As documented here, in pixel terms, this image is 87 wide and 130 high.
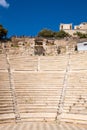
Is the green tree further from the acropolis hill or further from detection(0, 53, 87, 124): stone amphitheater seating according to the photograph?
detection(0, 53, 87, 124): stone amphitheater seating

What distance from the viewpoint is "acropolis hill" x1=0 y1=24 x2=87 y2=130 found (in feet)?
59.1

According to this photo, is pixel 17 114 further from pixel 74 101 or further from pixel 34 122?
pixel 74 101

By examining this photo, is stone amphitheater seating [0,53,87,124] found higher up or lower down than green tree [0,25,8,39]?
lower down

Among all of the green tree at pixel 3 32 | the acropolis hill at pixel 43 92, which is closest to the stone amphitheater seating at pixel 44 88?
the acropolis hill at pixel 43 92

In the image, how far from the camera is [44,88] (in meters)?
21.4

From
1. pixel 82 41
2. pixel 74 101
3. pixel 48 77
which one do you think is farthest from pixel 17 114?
pixel 82 41

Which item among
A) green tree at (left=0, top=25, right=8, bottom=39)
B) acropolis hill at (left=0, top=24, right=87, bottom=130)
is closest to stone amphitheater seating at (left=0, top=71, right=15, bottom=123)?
acropolis hill at (left=0, top=24, right=87, bottom=130)

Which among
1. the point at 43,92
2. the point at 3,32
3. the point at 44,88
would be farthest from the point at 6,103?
the point at 3,32

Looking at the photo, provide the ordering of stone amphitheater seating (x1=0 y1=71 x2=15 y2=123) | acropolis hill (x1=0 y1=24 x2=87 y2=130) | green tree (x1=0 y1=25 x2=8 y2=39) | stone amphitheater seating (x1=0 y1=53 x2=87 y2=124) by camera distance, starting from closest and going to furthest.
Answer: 1. acropolis hill (x1=0 y1=24 x2=87 y2=130)
2. stone amphitheater seating (x1=0 y1=71 x2=15 y2=123)
3. stone amphitheater seating (x1=0 y1=53 x2=87 y2=124)
4. green tree (x1=0 y1=25 x2=8 y2=39)

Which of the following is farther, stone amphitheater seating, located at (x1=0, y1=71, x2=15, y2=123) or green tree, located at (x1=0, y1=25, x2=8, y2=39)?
green tree, located at (x1=0, y1=25, x2=8, y2=39)

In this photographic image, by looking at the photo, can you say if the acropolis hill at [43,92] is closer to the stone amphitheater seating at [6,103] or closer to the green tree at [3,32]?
the stone amphitheater seating at [6,103]

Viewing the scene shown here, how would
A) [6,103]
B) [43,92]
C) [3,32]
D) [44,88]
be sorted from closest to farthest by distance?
[6,103] → [43,92] → [44,88] → [3,32]

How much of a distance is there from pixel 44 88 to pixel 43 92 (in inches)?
24.4

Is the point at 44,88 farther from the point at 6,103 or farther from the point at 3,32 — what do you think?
the point at 3,32
